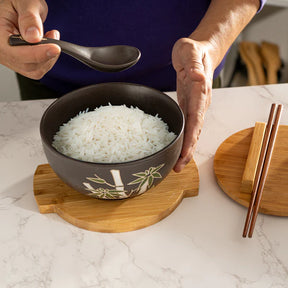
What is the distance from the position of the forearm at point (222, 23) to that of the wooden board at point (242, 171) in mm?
256

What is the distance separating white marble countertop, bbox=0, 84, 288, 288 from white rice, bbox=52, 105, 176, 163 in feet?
0.53

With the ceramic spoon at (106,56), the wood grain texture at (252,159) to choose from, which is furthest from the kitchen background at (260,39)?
the wood grain texture at (252,159)

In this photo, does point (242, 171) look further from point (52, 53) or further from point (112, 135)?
point (52, 53)

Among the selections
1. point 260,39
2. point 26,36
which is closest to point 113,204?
point 26,36

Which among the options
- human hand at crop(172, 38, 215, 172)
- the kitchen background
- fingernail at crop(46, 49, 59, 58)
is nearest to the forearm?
human hand at crop(172, 38, 215, 172)

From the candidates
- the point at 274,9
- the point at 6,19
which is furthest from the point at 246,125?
the point at 274,9

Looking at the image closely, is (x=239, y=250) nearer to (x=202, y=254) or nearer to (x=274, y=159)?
(x=202, y=254)

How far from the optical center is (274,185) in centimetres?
92

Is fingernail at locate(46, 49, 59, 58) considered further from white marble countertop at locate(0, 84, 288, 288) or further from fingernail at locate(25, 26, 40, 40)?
white marble countertop at locate(0, 84, 288, 288)

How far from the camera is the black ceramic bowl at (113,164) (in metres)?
0.78

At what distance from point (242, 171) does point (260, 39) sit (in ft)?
6.65

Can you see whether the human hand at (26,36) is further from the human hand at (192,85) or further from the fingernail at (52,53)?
the human hand at (192,85)

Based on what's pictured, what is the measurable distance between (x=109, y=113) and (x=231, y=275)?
44cm

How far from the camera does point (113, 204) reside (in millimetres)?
895
